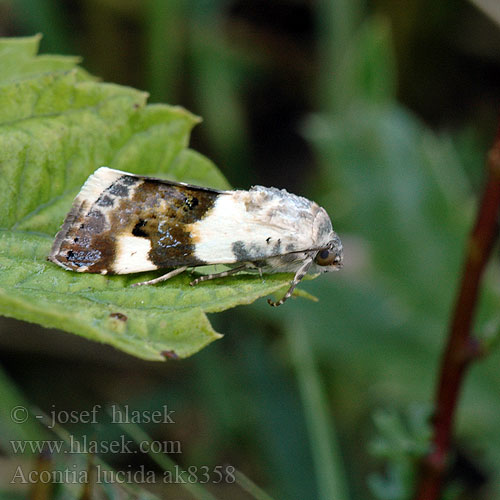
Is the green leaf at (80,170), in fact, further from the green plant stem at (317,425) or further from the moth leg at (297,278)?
the green plant stem at (317,425)

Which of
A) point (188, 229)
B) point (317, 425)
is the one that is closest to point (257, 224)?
point (188, 229)

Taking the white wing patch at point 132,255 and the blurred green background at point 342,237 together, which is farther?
the blurred green background at point 342,237

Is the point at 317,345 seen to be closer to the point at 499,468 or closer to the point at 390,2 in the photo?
the point at 499,468

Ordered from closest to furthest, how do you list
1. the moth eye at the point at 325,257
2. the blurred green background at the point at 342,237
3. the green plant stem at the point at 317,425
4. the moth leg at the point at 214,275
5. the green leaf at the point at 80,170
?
the green leaf at the point at 80,170
the moth leg at the point at 214,275
the moth eye at the point at 325,257
the green plant stem at the point at 317,425
the blurred green background at the point at 342,237

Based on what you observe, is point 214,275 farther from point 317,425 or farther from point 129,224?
point 317,425

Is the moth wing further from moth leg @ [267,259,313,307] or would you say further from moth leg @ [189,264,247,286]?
moth leg @ [267,259,313,307]

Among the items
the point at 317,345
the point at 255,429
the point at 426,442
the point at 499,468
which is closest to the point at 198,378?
the point at 255,429

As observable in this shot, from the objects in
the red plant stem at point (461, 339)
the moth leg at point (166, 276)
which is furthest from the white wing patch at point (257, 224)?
the red plant stem at point (461, 339)
